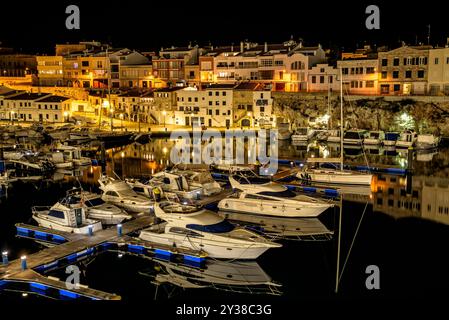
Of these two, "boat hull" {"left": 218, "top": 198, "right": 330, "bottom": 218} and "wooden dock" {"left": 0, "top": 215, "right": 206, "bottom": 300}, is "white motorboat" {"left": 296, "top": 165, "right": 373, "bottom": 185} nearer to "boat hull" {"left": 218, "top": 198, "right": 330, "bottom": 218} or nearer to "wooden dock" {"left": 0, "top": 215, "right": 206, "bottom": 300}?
"boat hull" {"left": 218, "top": 198, "right": 330, "bottom": 218}

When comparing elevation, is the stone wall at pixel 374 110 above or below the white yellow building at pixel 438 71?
below

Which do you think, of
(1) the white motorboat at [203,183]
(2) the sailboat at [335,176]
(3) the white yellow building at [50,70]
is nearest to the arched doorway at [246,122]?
(2) the sailboat at [335,176]

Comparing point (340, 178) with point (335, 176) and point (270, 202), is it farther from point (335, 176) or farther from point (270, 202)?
point (270, 202)

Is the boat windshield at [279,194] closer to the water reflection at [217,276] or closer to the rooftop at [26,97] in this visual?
the water reflection at [217,276]

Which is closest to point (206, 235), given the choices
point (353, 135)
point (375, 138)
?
point (375, 138)

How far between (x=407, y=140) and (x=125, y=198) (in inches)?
1292

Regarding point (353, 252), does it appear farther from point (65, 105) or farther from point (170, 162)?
point (65, 105)

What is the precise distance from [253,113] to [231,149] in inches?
616

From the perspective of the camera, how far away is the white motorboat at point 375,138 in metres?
54.0

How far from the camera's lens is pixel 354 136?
55.7 metres

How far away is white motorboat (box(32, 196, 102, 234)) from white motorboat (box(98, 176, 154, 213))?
365 cm

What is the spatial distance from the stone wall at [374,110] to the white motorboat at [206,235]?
1620 inches

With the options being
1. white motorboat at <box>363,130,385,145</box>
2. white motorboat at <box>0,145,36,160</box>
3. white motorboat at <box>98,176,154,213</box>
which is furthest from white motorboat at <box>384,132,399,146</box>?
white motorboat at <box>0,145,36,160</box>
